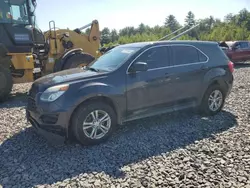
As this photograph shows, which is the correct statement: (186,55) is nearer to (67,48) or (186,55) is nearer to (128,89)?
(128,89)

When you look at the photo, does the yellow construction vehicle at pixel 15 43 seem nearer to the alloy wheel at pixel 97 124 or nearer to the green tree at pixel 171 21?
the alloy wheel at pixel 97 124

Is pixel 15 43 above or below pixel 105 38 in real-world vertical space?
below

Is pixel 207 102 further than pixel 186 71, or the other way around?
pixel 207 102

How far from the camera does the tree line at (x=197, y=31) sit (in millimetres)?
39772

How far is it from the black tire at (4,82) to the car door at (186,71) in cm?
533

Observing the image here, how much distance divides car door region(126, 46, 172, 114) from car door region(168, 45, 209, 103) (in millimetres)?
211

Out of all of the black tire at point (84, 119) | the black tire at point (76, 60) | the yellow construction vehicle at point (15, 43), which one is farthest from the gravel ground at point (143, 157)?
the black tire at point (76, 60)

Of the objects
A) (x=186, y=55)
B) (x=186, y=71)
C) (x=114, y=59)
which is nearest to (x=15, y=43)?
(x=114, y=59)

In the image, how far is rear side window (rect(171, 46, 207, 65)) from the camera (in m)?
5.39

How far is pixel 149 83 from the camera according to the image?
4.92 meters

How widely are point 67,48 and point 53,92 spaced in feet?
19.7

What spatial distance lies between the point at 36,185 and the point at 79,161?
2.52 ft

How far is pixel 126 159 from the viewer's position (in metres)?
Result: 3.95

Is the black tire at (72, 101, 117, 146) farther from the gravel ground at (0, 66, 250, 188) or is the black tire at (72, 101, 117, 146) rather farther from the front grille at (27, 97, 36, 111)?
the front grille at (27, 97, 36, 111)
